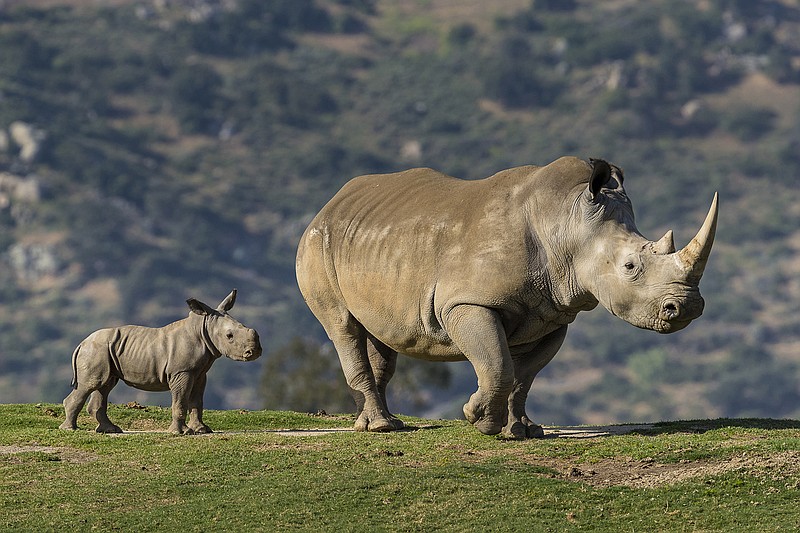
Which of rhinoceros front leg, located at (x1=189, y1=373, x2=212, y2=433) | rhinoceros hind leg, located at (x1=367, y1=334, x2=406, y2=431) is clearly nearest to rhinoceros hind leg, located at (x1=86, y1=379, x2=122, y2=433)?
rhinoceros front leg, located at (x1=189, y1=373, x2=212, y2=433)

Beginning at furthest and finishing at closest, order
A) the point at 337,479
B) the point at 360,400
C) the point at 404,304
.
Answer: the point at 360,400
the point at 404,304
the point at 337,479

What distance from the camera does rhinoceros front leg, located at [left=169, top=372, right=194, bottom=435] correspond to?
21.5 meters

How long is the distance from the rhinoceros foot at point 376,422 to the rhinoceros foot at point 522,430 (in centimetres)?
210

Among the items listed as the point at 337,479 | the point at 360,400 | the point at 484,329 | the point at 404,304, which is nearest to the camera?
the point at 337,479

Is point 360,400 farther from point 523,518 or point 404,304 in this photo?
point 523,518

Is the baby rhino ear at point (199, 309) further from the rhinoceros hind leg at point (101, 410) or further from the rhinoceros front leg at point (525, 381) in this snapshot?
the rhinoceros front leg at point (525, 381)

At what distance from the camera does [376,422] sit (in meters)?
21.4

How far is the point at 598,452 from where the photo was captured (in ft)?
60.9

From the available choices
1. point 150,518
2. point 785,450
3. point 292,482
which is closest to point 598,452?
point 785,450

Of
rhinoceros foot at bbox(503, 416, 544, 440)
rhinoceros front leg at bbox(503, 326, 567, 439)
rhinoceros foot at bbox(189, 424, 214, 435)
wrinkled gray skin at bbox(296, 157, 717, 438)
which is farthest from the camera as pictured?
rhinoceros foot at bbox(189, 424, 214, 435)

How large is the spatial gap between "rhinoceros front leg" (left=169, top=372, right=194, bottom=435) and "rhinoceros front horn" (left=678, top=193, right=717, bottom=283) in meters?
6.95

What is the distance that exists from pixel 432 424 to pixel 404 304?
10.5 feet

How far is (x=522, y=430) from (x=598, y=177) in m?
3.21

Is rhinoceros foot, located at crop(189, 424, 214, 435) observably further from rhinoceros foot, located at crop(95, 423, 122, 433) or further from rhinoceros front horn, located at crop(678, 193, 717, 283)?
rhinoceros front horn, located at crop(678, 193, 717, 283)
